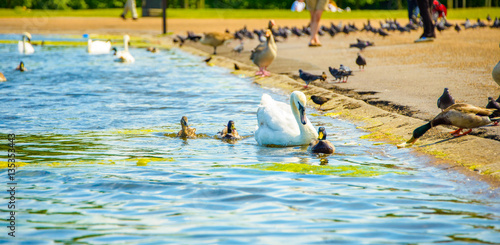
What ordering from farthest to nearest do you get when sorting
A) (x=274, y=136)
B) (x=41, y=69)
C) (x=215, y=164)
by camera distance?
(x=41, y=69) < (x=274, y=136) < (x=215, y=164)

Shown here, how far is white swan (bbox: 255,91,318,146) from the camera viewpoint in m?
9.41

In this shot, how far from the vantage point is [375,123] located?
10.8 meters

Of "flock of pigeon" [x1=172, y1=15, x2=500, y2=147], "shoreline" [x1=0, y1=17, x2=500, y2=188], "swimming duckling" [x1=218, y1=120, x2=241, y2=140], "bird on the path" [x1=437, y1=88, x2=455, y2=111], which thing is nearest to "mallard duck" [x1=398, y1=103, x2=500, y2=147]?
"flock of pigeon" [x1=172, y1=15, x2=500, y2=147]

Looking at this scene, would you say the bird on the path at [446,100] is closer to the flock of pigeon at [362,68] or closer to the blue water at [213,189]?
the flock of pigeon at [362,68]

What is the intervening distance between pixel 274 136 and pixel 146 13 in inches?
2204

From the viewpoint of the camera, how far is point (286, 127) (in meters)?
9.54

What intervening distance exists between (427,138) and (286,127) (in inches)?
76.1

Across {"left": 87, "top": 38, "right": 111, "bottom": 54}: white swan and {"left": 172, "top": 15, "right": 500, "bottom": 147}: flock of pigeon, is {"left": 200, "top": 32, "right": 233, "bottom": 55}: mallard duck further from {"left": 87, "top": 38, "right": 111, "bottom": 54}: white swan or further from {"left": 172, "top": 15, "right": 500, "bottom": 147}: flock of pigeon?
{"left": 87, "top": 38, "right": 111, "bottom": 54}: white swan

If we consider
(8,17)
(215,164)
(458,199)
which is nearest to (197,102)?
(215,164)

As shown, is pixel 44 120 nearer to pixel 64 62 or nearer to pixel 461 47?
pixel 64 62

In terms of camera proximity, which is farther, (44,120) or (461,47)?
(461,47)

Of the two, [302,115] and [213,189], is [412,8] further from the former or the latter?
[213,189]

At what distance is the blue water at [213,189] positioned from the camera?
5668 mm

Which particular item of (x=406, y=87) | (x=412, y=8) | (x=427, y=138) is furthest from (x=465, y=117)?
(x=412, y=8)
